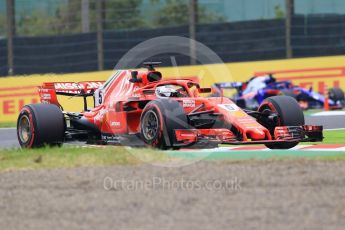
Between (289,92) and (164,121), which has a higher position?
(164,121)

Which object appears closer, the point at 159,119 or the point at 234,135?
the point at 159,119

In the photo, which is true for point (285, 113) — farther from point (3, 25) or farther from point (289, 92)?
point (3, 25)

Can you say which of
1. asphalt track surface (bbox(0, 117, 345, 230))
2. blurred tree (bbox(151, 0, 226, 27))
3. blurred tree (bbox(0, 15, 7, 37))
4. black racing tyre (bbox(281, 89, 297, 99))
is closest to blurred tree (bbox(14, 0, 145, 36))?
blurred tree (bbox(0, 15, 7, 37))

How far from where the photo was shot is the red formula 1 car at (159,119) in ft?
36.1

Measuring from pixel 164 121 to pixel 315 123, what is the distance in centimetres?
790

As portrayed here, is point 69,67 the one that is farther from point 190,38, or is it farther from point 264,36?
point 264,36

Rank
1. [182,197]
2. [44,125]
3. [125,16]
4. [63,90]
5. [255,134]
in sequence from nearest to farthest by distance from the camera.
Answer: [182,197], [255,134], [44,125], [63,90], [125,16]

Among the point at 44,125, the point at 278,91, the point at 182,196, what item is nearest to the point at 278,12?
the point at 278,91

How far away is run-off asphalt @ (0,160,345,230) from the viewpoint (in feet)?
21.0

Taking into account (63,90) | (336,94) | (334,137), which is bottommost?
(334,137)

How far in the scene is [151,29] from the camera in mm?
24359

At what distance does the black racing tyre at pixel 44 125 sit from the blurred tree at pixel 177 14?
12490 mm

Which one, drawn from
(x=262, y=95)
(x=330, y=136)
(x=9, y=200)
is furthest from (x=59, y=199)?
(x=262, y=95)

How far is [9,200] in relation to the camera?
24.8ft
